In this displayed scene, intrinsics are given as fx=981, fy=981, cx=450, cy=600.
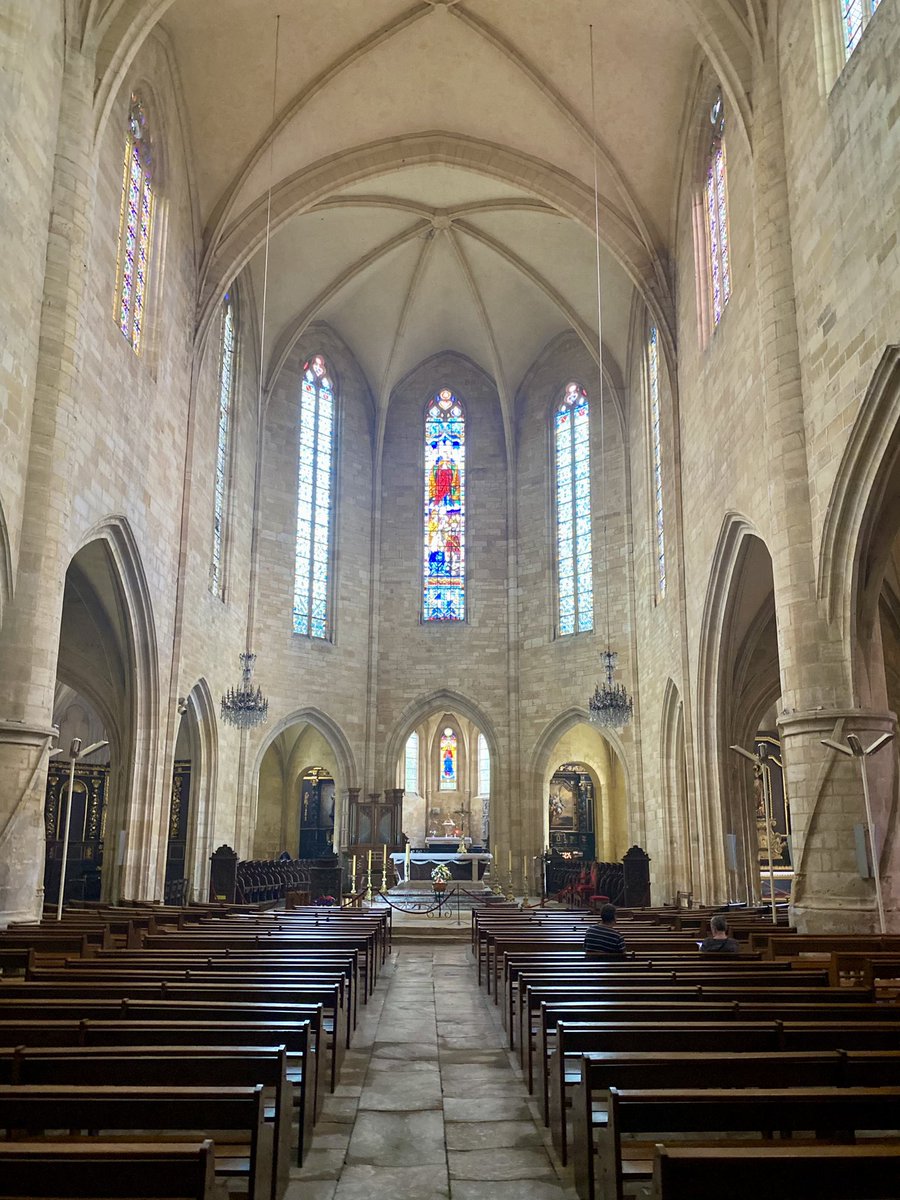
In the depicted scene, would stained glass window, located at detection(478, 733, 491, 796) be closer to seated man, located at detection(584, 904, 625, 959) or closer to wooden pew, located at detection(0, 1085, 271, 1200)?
seated man, located at detection(584, 904, 625, 959)

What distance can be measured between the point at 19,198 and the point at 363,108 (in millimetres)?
9696

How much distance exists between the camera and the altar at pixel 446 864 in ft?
78.5

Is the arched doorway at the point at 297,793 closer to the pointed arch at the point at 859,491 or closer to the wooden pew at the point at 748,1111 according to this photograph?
the pointed arch at the point at 859,491

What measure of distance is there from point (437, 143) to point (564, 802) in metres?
19.2

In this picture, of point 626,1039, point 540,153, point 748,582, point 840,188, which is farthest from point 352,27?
point 626,1039

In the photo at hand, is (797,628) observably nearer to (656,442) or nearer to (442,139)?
(656,442)

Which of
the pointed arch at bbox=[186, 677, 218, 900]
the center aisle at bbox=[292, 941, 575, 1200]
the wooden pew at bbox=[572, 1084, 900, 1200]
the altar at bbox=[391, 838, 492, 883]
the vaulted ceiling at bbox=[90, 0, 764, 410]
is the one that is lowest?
the center aisle at bbox=[292, 941, 575, 1200]

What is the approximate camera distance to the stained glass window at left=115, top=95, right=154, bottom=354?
15.8 m

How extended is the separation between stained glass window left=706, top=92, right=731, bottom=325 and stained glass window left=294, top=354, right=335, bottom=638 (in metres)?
13.0

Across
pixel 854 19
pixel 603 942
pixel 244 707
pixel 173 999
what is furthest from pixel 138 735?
pixel 854 19

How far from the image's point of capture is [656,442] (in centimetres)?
2203

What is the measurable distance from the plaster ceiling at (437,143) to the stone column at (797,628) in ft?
10.6

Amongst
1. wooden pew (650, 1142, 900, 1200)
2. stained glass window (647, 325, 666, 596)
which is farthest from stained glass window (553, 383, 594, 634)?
wooden pew (650, 1142, 900, 1200)

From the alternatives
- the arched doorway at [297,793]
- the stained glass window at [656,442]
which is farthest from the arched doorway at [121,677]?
the arched doorway at [297,793]
